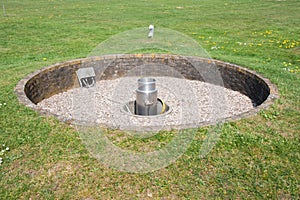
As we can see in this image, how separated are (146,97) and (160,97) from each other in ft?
5.54

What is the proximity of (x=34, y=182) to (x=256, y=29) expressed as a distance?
50.3 ft

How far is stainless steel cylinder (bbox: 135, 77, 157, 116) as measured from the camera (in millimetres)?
7840

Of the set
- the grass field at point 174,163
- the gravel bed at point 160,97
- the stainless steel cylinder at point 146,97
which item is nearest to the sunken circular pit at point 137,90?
the gravel bed at point 160,97

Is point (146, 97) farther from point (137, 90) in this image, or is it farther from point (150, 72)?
point (150, 72)

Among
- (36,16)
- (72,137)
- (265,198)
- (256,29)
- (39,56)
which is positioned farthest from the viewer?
(36,16)

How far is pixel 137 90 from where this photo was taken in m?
7.96

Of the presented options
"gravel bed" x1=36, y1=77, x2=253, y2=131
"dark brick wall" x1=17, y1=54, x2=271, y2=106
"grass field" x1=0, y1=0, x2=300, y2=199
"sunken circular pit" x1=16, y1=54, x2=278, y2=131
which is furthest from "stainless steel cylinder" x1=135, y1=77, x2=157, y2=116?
"dark brick wall" x1=17, y1=54, x2=271, y2=106

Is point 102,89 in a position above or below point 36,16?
below

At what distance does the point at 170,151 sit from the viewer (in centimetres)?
534

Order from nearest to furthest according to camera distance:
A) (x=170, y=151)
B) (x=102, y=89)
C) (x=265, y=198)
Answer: (x=265, y=198) < (x=170, y=151) < (x=102, y=89)

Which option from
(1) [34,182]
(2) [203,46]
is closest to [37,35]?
(2) [203,46]

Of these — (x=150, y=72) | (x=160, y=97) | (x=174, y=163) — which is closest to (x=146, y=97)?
(x=160, y=97)

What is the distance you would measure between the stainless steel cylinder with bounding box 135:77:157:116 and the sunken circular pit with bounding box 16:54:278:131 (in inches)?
5.6

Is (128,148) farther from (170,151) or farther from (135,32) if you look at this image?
(135,32)
